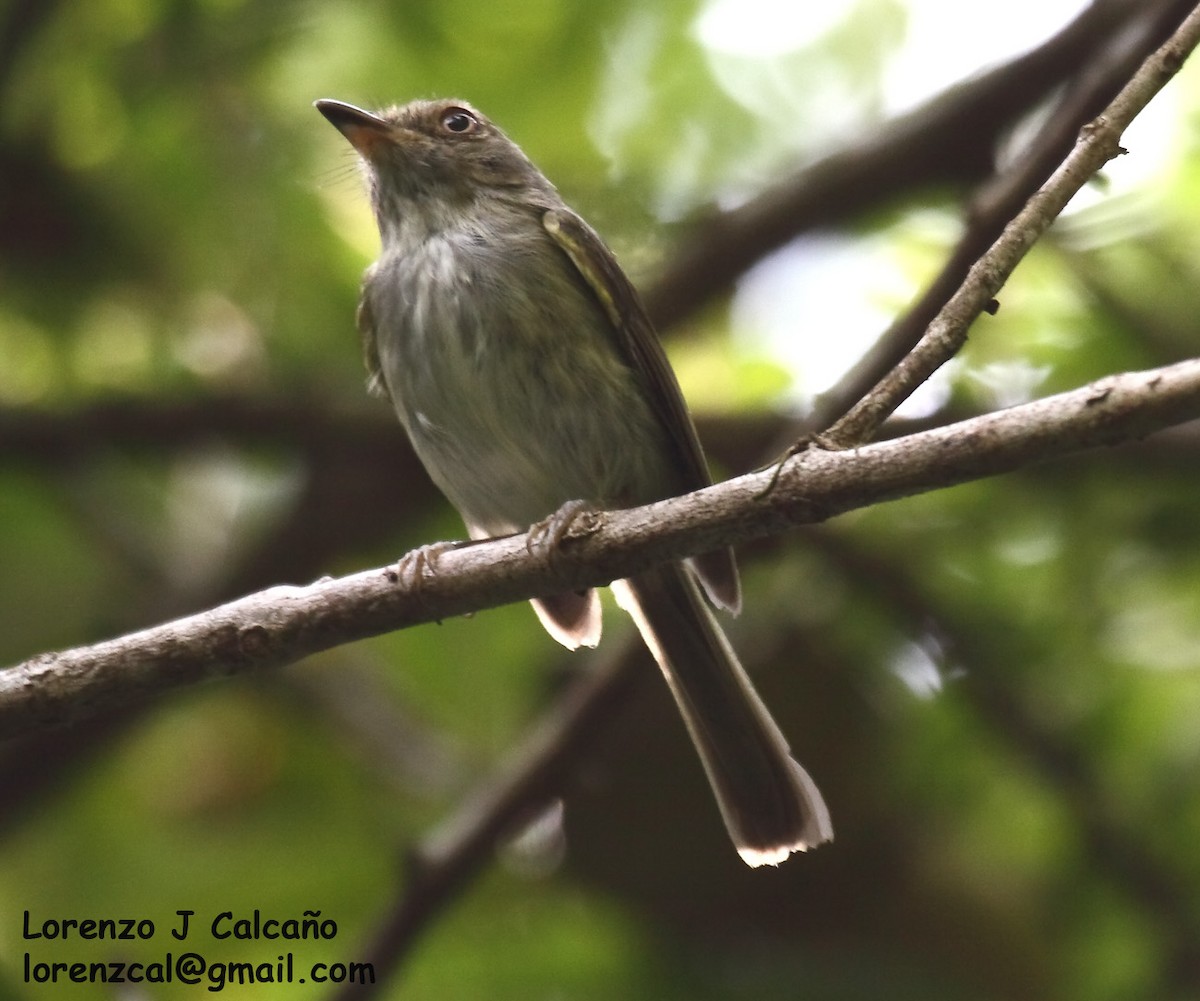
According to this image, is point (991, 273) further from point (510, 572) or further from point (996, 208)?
point (996, 208)

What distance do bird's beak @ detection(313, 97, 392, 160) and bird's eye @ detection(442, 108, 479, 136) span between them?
10.8 inches

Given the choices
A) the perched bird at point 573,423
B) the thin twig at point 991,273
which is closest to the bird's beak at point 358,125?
the perched bird at point 573,423

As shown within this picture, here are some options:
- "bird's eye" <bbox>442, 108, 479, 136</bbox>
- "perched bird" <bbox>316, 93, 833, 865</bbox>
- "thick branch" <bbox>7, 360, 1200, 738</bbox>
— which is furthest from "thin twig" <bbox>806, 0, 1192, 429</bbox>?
"bird's eye" <bbox>442, 108, 479, 136</bbox>

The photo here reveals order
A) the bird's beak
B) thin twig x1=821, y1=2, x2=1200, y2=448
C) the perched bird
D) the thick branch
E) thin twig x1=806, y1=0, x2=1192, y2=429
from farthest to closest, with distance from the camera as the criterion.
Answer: the bird's beak < the perched bird < thin twig x1=806, y1=0, x2=1192, y2=429 < thin twig x1=821, y1=2, x2=1200, y2=448 < the thick branch

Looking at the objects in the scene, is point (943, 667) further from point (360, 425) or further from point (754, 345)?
point (360, 425)

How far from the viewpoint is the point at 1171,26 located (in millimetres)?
3979

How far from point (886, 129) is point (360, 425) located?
197 cm

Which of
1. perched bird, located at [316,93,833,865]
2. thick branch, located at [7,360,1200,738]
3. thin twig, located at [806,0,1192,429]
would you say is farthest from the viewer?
perched bird, located at [316,93,833,865]

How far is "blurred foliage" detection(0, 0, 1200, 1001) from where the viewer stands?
441cm

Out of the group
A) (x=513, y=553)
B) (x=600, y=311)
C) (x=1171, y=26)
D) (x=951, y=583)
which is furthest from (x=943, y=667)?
(x=513, y=553)

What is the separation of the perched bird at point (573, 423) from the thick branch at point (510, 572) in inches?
38.8

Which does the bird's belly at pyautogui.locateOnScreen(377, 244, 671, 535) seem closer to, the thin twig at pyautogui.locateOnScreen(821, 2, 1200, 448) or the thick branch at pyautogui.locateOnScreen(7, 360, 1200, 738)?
the thick branch at pyautogui.locateOnScreen(7, 360, 1200, 738)

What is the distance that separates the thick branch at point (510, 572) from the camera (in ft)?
7.82

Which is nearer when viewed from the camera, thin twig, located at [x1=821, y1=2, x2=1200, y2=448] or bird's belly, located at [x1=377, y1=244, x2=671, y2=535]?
thin twig, located at [x1=821, y1=2, x2=1200, y2=448]
